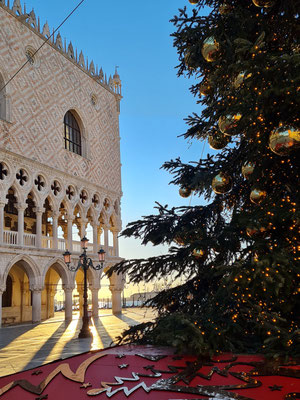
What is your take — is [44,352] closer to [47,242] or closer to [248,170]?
[248,170]

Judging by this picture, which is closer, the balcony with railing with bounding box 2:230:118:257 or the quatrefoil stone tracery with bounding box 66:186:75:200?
the balcony with railing with bounding box 2:230:118:257

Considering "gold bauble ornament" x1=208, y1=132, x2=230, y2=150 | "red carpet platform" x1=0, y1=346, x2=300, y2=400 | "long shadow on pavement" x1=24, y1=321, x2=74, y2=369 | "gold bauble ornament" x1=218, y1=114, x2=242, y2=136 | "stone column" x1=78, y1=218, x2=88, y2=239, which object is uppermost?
"stone column" x1=78, y1=218, x2=88, y2=239

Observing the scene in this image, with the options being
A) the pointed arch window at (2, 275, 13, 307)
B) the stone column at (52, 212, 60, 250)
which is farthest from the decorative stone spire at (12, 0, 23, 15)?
the pointed arch window at (2, 275, 13, 307)

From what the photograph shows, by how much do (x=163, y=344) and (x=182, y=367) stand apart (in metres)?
0.49

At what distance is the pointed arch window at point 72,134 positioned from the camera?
1741 cm

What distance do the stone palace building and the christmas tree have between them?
934cm

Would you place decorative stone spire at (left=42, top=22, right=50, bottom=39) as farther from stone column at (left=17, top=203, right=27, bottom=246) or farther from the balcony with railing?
the balcony with railing

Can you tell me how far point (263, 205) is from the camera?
2857 mm

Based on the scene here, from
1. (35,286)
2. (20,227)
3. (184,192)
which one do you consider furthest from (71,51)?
(184,192)

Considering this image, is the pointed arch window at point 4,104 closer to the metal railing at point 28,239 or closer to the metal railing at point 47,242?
the metal railing at point 28,239

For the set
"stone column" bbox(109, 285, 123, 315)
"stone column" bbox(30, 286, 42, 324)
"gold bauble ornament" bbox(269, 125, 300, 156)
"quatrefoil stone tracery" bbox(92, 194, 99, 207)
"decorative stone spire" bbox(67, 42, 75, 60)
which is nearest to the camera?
"gold bauble ornament" bbox(269, 125, 300, 156)

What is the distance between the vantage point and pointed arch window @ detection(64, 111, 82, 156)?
1741 cm

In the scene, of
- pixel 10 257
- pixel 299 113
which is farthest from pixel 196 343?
pixel 10 257

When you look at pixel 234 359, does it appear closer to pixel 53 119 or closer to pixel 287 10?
pixel 287 10
